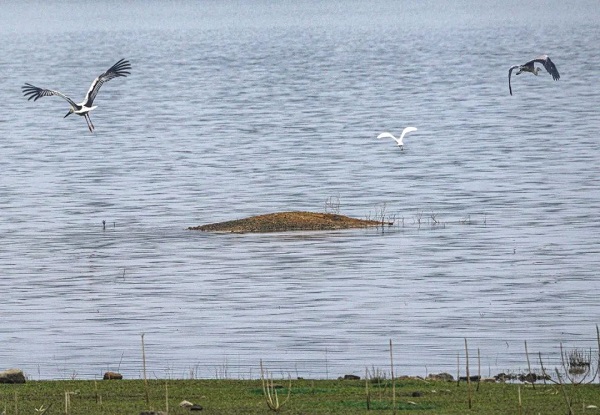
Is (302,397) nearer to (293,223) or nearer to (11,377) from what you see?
(11,377)

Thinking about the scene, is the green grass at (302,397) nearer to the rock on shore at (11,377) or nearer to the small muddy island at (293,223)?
the rock on shore at (11,377)

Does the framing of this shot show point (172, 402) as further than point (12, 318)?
No

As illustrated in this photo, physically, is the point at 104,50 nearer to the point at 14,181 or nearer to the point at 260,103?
the point at 260,103

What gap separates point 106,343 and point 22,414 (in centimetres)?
770

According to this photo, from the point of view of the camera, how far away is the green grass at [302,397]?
607 inches

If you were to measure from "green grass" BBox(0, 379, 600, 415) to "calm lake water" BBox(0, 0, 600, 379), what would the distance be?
225cm

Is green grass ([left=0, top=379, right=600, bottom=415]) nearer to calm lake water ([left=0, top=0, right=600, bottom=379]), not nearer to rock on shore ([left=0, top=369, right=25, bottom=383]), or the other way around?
rock on shore ([left=0, top=369, right=25, bottom=383])

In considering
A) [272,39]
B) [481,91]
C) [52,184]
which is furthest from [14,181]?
[272,39]

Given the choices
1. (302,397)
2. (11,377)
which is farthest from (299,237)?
(302,397)

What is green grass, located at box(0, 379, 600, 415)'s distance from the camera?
15422 mm

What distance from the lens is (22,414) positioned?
1533 centimetres

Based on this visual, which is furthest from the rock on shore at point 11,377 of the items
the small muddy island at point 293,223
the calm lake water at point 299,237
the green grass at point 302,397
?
the small muddy island at point 293,223

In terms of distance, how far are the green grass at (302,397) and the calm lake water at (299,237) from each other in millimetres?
2254

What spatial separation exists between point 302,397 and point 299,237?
19217 millimetres
